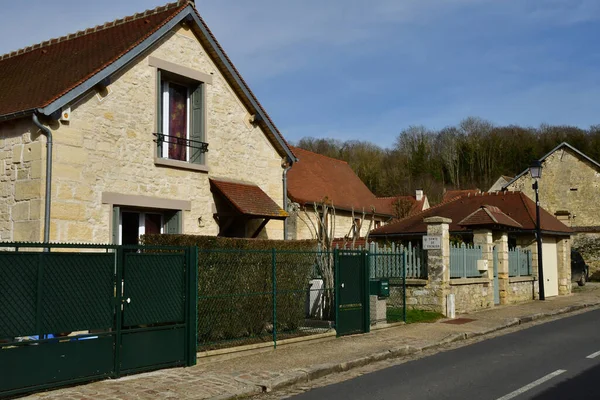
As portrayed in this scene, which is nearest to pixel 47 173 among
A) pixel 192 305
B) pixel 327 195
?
pixel 192 305

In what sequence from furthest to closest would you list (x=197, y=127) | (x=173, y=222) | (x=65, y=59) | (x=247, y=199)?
(x=247, y=199) → (x=197, y=127) → (x=65, y=59) → (x=173, y=222)

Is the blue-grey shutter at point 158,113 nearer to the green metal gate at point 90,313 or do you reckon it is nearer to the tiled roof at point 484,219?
the green metal gate at point 90,313

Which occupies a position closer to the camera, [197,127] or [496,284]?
[197,127]

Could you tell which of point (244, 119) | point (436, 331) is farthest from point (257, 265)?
point (244, 119)

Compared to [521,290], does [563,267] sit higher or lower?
higher

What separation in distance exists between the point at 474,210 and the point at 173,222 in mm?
13152

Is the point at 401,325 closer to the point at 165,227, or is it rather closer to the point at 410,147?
the point at 165,227

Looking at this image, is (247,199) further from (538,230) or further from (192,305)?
(538,230)

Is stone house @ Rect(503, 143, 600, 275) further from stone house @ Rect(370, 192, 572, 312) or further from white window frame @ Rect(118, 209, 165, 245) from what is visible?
white window frame @ Rect(118, 209, 165, 245)

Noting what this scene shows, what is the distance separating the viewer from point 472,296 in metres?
18.1

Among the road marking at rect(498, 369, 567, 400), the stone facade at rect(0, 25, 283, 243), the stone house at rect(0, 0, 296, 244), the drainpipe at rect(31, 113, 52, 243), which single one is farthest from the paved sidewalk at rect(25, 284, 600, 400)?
the stone facade at rect(0, 25, 283, 243)

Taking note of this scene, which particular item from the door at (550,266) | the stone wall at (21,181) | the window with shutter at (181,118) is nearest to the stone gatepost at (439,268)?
the window with shutter at (181,118)

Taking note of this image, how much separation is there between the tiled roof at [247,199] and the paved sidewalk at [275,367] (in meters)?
3.69

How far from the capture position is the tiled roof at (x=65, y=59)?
40.3 ft
